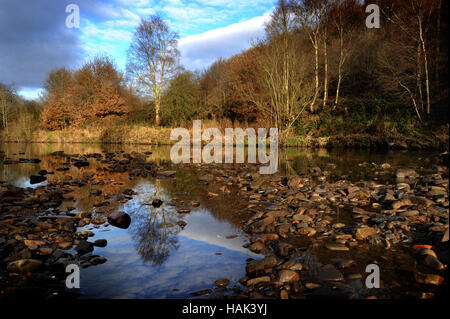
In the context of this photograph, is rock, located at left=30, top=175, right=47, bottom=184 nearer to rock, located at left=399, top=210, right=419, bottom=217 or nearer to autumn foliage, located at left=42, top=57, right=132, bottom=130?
rock, located at left=399, top=210, right=419, bottom=217

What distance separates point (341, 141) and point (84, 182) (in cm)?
→ 1799

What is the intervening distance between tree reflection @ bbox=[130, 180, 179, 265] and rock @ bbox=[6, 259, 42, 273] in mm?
1276

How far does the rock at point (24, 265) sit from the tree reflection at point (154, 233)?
1276 millimetres

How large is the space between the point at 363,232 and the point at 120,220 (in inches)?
168

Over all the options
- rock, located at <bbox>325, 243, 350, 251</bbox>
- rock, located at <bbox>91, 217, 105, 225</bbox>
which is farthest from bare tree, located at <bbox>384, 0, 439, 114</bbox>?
rock, located at <bbox>91, 217, 105, 225</bbox>

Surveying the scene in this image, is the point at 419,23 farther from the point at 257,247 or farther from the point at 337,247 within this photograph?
the point at 257,247

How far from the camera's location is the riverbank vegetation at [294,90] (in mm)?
17953

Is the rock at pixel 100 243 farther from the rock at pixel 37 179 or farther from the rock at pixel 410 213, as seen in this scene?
the rock at pixel 37 179

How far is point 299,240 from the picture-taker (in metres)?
4.40

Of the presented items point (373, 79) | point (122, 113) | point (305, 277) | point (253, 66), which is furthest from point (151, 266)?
point (122, 113)

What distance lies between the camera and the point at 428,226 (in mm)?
4500

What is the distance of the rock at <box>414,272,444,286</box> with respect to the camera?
312 cm

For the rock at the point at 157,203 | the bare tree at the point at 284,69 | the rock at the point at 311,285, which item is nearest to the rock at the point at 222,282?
the rock at the point at 311,285

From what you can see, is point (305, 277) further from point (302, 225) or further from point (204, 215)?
point (204, 215)
